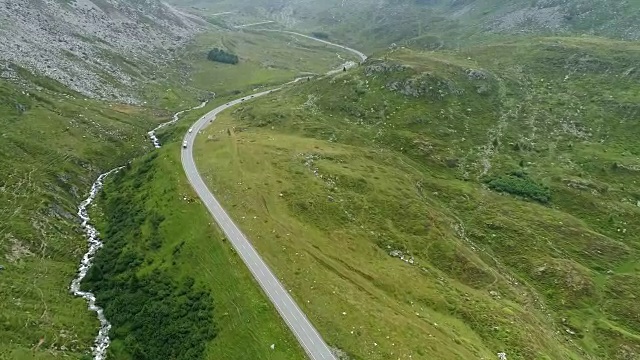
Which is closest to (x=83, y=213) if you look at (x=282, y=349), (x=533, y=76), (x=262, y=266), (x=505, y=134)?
(x=262, y=266)

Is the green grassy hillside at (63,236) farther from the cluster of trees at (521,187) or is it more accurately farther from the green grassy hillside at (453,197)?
the cluster of trees at (521,187)

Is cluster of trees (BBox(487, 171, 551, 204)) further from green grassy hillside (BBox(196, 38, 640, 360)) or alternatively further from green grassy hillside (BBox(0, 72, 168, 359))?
green grassy hillside (BBox(0, 72, 168, 359))

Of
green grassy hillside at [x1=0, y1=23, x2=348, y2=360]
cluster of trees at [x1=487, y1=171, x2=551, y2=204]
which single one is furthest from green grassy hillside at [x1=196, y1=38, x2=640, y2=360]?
green grassy hillside at [x1=0, y1=23, x2=348, y2=360]

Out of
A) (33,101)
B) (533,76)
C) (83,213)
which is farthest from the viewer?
(533,76)

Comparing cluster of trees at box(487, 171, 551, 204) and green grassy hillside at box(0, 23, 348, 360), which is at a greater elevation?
green grassy hillside at box(0, 23, 348, 360)

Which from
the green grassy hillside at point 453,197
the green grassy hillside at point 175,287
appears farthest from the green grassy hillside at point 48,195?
the green grassy hillside at point 453,197

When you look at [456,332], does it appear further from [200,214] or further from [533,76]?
[533,76]
